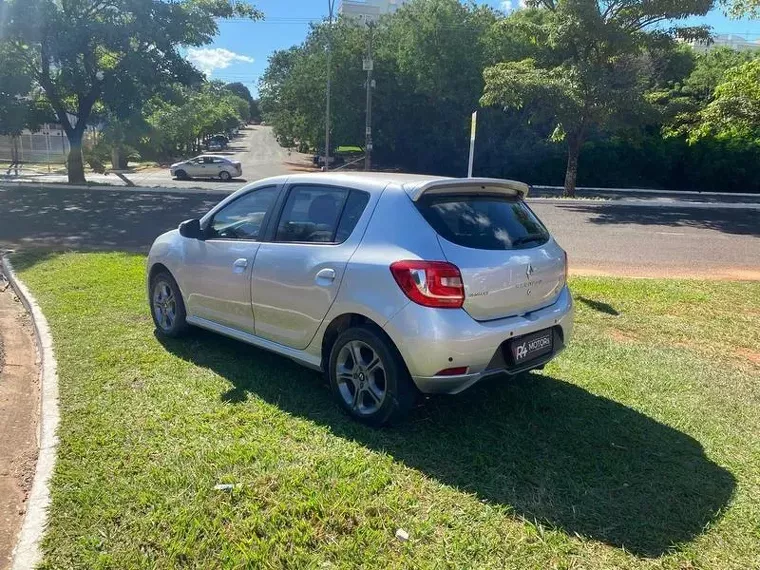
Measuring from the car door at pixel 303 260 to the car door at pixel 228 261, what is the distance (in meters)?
0.15

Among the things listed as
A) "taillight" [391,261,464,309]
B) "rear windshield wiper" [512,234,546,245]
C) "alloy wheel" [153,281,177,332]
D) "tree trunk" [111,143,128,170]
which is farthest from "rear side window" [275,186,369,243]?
"tree trunk" [111,143,128,170]

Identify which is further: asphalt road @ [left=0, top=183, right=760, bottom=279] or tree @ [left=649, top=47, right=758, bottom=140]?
tree @ [left=649, top=47, right=758, bottom=140]

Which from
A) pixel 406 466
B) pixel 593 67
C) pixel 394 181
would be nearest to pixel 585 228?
pixel 593 67

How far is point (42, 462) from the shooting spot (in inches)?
138

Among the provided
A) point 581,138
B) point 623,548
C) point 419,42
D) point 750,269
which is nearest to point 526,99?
point 581,138

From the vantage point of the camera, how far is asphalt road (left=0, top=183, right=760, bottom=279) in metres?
10.9

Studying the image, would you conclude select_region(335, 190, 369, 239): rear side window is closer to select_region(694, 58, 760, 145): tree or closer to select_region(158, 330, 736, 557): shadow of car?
select_region(158, 330, 736, 557): shadow of car

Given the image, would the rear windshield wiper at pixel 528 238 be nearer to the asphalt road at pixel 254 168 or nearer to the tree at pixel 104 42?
the tree at pixel 104 42

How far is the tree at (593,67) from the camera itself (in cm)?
1984

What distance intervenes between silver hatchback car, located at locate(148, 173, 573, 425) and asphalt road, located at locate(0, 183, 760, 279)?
6.30 meters

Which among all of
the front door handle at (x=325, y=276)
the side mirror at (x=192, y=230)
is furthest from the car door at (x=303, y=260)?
the side mirror at (x=192, y=230)

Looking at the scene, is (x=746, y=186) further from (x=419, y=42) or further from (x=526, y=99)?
(x=419, y=42)

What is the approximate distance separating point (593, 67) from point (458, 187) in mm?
18913

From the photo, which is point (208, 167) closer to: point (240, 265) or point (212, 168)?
point (212, 168)
